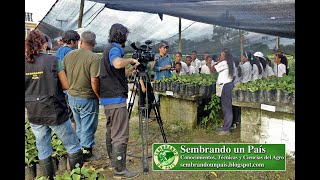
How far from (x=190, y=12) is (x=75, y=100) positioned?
2.00 meters

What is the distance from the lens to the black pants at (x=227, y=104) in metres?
4.71

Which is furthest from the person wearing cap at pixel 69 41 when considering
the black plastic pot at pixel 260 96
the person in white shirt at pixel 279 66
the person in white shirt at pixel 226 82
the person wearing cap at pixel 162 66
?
the person in white shirt at pixel 279 66

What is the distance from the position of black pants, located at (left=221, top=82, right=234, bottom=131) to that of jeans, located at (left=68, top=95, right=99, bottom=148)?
88.9 inches

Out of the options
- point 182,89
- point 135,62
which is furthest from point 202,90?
point 135,62

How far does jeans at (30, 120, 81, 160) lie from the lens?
2.56 metres

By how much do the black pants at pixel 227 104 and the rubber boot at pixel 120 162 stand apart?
216cm

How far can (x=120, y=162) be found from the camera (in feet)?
10.00

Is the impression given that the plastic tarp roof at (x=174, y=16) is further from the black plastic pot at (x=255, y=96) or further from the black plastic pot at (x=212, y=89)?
the black plastic pot at (x=212, y=89)

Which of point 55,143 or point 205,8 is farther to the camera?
point 205,8

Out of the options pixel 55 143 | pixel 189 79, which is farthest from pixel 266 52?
pixel 55 143

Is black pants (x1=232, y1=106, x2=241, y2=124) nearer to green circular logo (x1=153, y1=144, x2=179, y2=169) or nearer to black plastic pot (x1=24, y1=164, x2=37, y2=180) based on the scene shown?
green circular logo (x1=153, y1=144, x2=179, y2=169)

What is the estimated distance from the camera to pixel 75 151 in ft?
9.04
